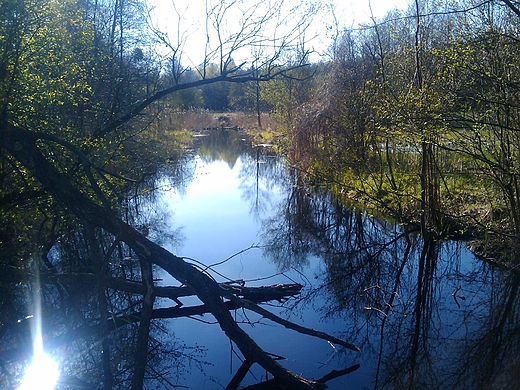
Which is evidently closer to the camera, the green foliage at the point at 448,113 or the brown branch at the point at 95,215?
the brown branch at the point at 95,215

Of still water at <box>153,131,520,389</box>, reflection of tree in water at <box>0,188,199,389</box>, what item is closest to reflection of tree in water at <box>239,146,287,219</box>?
still water at <box>153,131,520,389</box>

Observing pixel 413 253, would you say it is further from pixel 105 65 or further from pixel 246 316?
pixel 105 65

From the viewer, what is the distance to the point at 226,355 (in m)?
5.52

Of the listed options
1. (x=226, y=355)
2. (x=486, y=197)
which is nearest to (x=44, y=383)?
(x=226, y=355)

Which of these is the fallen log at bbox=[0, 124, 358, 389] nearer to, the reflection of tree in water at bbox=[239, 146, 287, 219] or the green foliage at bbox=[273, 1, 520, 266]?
the green foliage at bbox=[273, 1, 520, 266]

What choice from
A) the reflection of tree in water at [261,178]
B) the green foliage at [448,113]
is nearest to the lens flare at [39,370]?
the green foliage at [448,113]

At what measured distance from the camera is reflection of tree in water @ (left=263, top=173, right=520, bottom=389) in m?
5.23

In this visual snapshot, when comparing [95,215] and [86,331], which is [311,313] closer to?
[86,331]

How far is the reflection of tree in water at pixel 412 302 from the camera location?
5230 millimetres

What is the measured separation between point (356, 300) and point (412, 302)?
0.76 m

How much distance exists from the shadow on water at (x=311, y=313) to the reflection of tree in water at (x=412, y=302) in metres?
0.02

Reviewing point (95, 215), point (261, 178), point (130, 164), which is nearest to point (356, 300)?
point (95, 215)

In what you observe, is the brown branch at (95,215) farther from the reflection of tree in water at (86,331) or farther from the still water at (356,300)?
the still water at (356,300)

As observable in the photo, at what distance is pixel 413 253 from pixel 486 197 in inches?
62.7
